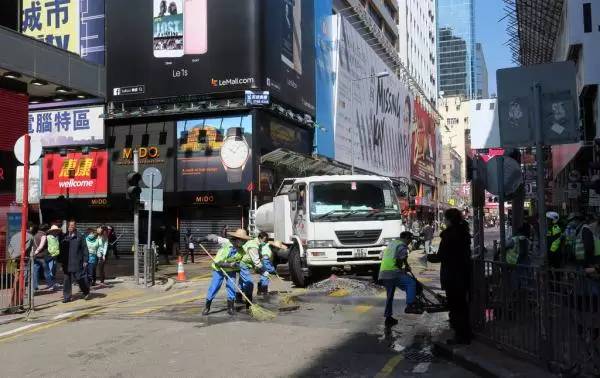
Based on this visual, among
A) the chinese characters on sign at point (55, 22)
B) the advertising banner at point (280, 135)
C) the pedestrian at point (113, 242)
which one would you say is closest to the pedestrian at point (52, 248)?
the pedestrian at point (113, 242)

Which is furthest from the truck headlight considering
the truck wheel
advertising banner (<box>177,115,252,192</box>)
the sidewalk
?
advertising banner (<box>177,115,252,192</box>)

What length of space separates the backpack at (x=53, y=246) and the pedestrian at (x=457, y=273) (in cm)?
1140

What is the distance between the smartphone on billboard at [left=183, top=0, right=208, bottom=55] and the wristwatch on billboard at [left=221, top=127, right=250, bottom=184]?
15.0ft

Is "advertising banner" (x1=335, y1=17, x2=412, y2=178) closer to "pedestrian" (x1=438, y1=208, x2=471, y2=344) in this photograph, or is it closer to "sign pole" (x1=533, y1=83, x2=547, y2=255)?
"pedestrian" (x1=438, y1=208, x2=471, y2=344)

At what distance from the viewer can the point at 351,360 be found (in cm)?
727

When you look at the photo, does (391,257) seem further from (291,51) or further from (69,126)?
(69,126)

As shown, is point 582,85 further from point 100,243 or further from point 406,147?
point 406,147

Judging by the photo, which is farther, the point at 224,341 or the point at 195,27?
the point at 195,27

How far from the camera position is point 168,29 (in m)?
31.4

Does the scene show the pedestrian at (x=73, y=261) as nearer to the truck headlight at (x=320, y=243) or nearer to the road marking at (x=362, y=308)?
the truck headlight at (x=320, y=243)

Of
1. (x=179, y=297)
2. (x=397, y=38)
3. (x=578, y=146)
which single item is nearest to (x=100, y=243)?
(x=179, y=297)

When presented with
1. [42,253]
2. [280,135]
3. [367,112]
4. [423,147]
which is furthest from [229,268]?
[423,147]

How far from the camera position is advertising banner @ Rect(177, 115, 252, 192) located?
29625 millimetres

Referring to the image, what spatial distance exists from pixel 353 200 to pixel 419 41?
3069 inches
